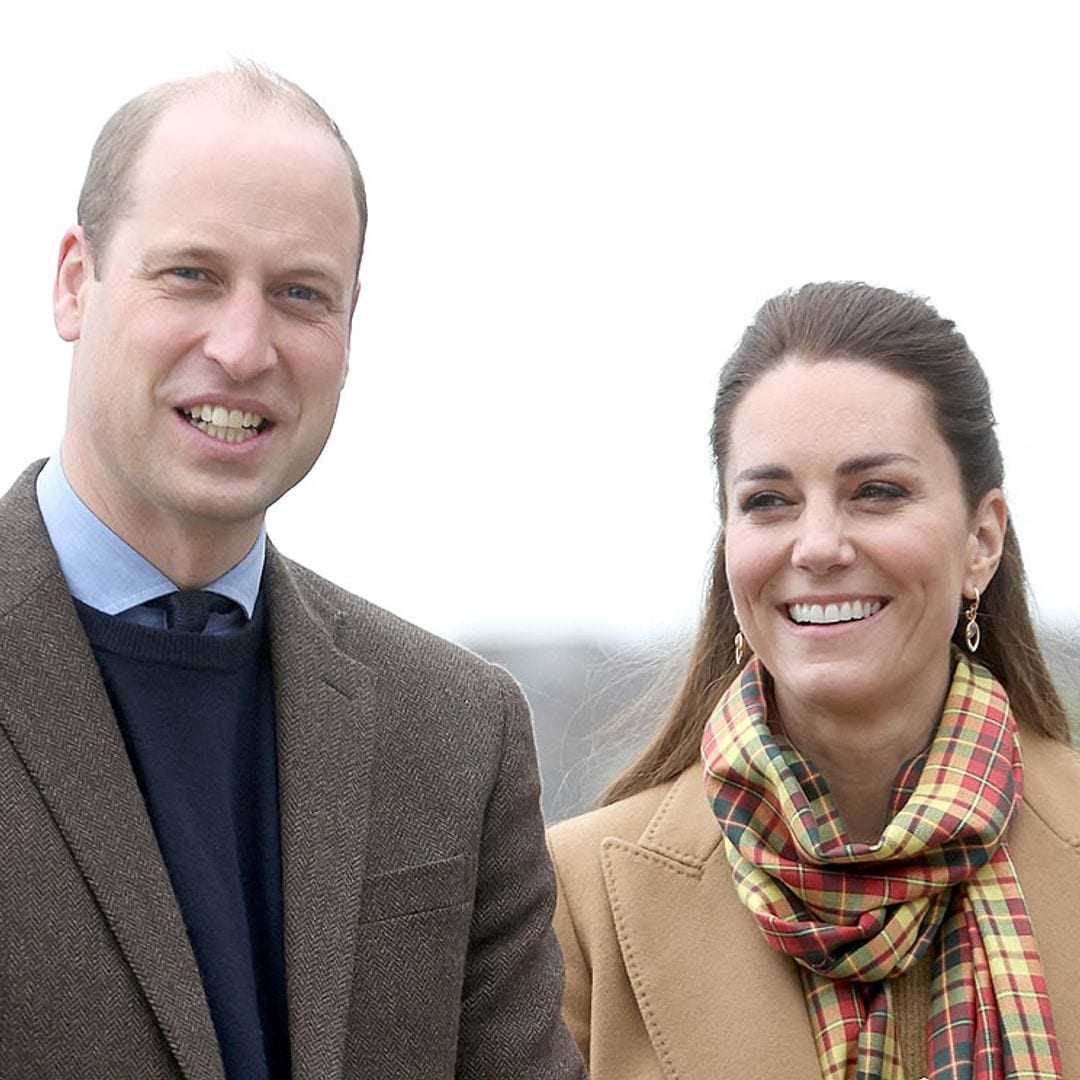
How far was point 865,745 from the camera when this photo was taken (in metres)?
3.25

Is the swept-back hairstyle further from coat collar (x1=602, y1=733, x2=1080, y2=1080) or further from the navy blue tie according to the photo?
the navy blue tie

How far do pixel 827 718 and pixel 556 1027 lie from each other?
0.90m

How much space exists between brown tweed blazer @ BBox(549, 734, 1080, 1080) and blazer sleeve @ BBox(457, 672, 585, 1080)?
0.63m

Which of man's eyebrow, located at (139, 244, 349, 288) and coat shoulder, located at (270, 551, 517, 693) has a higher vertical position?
man's eyebrow, located at (139, 244, 349, 288)

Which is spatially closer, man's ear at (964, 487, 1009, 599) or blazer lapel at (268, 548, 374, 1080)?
blazer lapel at (268, 548, 374, 1080)

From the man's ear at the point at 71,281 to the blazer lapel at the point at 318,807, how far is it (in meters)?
0.40

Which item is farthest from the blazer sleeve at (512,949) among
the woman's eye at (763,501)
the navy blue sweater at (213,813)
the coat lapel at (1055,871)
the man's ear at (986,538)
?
the man's ear at (986,538)

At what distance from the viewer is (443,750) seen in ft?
8.10

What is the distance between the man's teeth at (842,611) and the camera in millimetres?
3148

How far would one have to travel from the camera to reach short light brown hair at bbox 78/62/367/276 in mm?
2238

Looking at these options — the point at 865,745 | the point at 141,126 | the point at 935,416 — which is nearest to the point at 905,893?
the point at 865,745

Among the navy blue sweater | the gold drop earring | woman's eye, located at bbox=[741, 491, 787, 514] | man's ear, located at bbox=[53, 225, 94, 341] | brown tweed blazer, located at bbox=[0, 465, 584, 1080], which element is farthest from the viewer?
the gold drop earring

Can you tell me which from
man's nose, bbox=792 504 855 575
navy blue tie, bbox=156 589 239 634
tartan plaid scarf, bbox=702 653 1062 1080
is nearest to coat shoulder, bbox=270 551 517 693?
navy blue tie, bbox=156 589 239 634

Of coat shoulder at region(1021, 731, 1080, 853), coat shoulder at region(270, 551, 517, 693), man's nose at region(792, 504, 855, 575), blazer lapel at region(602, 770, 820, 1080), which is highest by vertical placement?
man's nose at region(792, 504, 855, 575)
